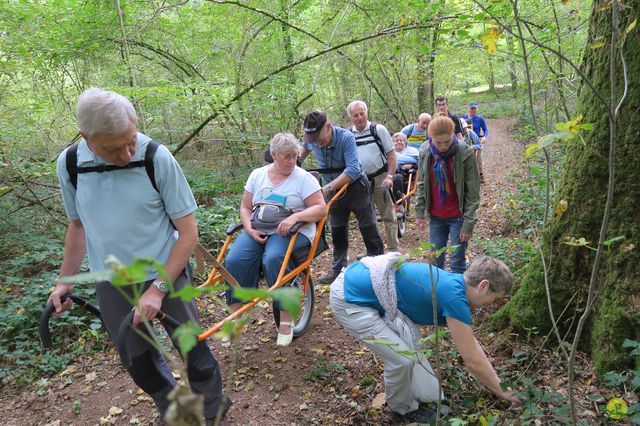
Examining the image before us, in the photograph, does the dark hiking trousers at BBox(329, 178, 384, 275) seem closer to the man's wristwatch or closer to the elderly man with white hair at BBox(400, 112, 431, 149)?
the man's wristwatch

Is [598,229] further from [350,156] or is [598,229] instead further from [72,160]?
[72,160]

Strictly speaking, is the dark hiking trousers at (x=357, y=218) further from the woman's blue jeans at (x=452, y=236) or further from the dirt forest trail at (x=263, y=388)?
the dirt forest trail at (x=263, y=388)

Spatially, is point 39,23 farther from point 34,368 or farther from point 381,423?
point 381,423

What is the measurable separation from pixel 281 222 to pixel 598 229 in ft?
7.88

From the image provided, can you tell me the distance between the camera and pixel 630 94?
8.97 feet

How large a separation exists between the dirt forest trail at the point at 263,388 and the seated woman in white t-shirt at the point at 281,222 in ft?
1.09

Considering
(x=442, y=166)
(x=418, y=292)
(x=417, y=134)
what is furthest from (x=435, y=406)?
(x=417, y=134)

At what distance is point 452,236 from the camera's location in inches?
169

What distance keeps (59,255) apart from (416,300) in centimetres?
530

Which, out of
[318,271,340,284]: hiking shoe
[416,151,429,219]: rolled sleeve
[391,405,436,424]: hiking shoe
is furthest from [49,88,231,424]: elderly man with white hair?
[318,271,340,284]: hiking shoe

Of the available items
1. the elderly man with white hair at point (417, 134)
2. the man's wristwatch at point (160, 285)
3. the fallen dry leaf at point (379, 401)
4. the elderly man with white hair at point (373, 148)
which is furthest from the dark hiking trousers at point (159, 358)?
the elderly man with white hair at point (417, 134)

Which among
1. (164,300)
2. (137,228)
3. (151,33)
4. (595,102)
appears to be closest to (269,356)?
(164,300)

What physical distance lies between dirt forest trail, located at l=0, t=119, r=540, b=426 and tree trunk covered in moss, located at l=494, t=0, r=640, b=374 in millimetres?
654

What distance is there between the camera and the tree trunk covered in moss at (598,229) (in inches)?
108
